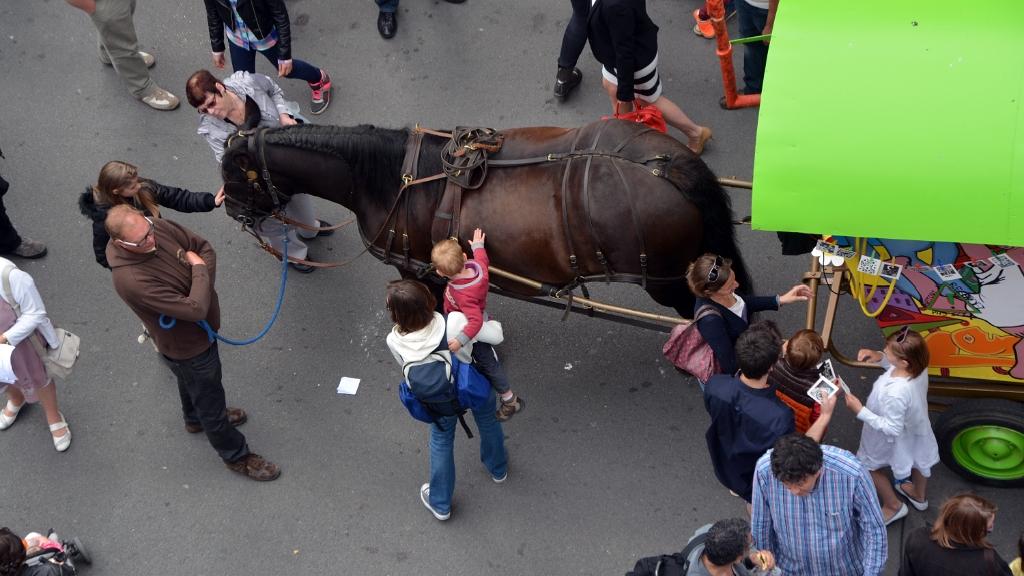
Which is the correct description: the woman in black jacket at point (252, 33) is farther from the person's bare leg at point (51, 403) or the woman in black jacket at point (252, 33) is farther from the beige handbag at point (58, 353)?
the person's bare leg at point (51, 403)

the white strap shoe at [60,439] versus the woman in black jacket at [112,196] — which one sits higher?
the woman in black jacket at [112,196]

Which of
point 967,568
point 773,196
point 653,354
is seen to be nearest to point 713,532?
point 967,568

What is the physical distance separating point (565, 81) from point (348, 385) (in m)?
2.62

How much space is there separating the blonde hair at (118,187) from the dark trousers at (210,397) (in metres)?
0.76

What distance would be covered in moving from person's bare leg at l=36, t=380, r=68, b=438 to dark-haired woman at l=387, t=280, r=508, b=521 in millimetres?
2103

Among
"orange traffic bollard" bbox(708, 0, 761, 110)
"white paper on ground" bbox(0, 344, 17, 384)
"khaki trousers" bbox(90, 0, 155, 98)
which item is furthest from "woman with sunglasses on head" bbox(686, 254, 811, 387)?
"khaki trousers" bbox(90, 0, 155, 98)

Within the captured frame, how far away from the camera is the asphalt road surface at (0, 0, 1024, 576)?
4.75m

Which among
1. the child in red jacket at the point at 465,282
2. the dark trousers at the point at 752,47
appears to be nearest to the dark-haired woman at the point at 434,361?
the child in red jacket at the point at 465,282

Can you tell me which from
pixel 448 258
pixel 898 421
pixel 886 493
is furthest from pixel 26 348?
Answer: pixel 886 493

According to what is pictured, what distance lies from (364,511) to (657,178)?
7.45 ft

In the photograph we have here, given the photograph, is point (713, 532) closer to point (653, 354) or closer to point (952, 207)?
point (952, 207)

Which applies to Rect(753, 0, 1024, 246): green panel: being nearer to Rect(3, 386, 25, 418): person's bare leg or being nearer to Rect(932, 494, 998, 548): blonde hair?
Rect(932, 494, 998, 548): blonde hair

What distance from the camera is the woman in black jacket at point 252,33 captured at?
19.5 feet

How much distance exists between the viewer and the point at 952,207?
3.34 m
